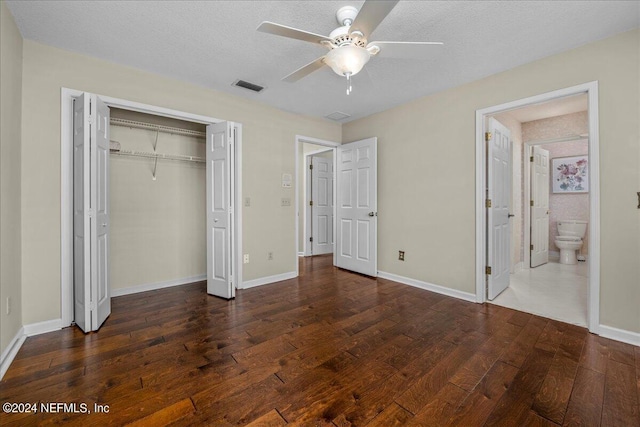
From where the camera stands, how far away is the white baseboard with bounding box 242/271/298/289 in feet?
12.3

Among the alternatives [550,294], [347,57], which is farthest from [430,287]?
[347,57]

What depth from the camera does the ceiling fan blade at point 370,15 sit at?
4.64ft

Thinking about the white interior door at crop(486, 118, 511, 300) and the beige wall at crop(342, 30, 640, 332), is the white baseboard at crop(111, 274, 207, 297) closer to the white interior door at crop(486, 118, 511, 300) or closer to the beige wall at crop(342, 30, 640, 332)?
the beige wall at crop(342, 30, 640, 332)

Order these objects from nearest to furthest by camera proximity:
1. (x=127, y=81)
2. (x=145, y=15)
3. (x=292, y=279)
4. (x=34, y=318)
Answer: (x=145, y=15)
(x=34, y=318)
(x=127, y=81)
(x=292, y=279)

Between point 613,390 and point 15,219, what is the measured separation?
14.2 ft

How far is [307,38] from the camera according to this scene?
1.73m

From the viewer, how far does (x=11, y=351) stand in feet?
6.70

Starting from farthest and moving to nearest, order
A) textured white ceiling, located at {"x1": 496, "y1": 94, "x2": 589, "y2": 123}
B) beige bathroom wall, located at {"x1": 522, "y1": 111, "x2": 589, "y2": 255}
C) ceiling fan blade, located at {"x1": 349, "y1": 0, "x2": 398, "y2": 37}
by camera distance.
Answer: beige bathroom wall, located at {"x1": 522, "y1": 111, "x2": 589, "y2": 255} < textured white ceiling, located at {"x1": 496, "y1": 94, "x2": 589, "y2": 123} < ceiling fan blade, located at {"x1": 349, "y1": 0, "x2": 398, "y2": 37}

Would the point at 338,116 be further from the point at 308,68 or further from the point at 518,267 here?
the point at 518,267

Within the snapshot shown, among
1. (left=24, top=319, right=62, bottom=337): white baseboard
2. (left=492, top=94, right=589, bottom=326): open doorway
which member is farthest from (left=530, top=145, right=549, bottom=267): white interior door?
(left=24, top=319, right=62, bottom=337): white baseboard

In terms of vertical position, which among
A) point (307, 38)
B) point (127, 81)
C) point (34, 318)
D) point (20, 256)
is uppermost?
point (127, 81)

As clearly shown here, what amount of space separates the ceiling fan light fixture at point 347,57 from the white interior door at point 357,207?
237cm

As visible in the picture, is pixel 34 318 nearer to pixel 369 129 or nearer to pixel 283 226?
pixel 283 226

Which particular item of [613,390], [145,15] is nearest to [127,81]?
[145,15]
